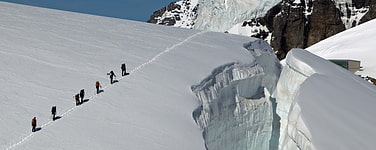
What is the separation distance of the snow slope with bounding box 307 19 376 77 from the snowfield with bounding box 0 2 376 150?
45.2ft

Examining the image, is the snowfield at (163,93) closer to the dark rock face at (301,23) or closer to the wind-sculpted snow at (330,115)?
the wind-sculpted snow at (330,115)

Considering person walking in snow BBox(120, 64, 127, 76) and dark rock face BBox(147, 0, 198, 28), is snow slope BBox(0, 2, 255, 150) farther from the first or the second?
dark rock face BBox(147, 0, 198, 28)

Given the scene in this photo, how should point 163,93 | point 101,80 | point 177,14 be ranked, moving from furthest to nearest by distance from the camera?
point 177,14 → point 101,80 → point 163,93

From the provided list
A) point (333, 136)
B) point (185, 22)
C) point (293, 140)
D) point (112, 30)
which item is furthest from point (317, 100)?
point (185, 22)

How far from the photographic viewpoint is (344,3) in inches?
2217

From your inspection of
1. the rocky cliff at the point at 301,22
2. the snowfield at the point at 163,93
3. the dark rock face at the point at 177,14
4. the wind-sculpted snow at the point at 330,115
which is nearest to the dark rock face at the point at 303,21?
the rocky cliff at the point at 301,22

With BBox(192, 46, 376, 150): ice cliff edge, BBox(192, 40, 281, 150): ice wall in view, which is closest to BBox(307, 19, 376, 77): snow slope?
BBox(192, 46, 376, 150): ice cliff edge

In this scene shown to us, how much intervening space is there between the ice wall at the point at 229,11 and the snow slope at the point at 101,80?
3798cm

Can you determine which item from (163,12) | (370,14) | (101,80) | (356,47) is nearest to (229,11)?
(370,14)

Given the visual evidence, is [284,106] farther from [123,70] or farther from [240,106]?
[123,70]

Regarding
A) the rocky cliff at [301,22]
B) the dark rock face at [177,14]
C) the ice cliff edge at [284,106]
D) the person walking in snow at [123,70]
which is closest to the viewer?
the ice cliff edge at [284,106]

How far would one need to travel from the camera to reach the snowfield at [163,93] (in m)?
8.35

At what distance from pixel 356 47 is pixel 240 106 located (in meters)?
23.2

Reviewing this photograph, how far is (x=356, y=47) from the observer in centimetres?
3412
